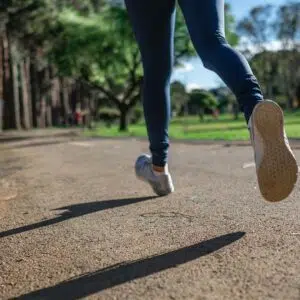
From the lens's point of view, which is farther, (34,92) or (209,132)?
(34,92)

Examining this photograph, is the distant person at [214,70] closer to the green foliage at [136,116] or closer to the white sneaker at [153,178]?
the white sneaker at [153,178]

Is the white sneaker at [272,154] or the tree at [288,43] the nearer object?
the white sneaker at [272,154]

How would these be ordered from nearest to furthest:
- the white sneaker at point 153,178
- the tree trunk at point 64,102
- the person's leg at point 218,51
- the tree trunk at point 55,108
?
the person's leg at point 218,51 < the white sneaker at point 153,178 < the tree trunk at point 64,102 < the tree trunk at point 55,108

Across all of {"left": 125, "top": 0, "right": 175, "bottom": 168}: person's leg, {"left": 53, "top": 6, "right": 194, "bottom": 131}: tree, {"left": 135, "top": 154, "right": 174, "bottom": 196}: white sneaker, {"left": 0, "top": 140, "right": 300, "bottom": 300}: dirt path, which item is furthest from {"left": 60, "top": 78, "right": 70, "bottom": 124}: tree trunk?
{"left": 0, "top": 140, "right": 300, "bottom": 300}: dirt path

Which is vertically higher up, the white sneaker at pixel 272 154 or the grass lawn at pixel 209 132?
the white sneaker at pixel 272 154

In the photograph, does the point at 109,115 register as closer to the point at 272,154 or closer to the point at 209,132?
the point at 209,132

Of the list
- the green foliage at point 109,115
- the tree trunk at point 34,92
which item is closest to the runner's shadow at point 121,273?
the tree trunk at point 34,92

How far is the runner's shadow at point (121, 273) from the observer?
1521mm

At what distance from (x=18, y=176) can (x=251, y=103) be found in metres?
3.48

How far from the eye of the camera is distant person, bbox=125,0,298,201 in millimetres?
1937

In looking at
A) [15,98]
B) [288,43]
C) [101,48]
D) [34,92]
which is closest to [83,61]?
[101,48]

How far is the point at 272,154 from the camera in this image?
192 centimetres

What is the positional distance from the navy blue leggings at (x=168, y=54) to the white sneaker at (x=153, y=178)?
2.8 inches

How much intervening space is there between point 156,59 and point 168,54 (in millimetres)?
A: 81
